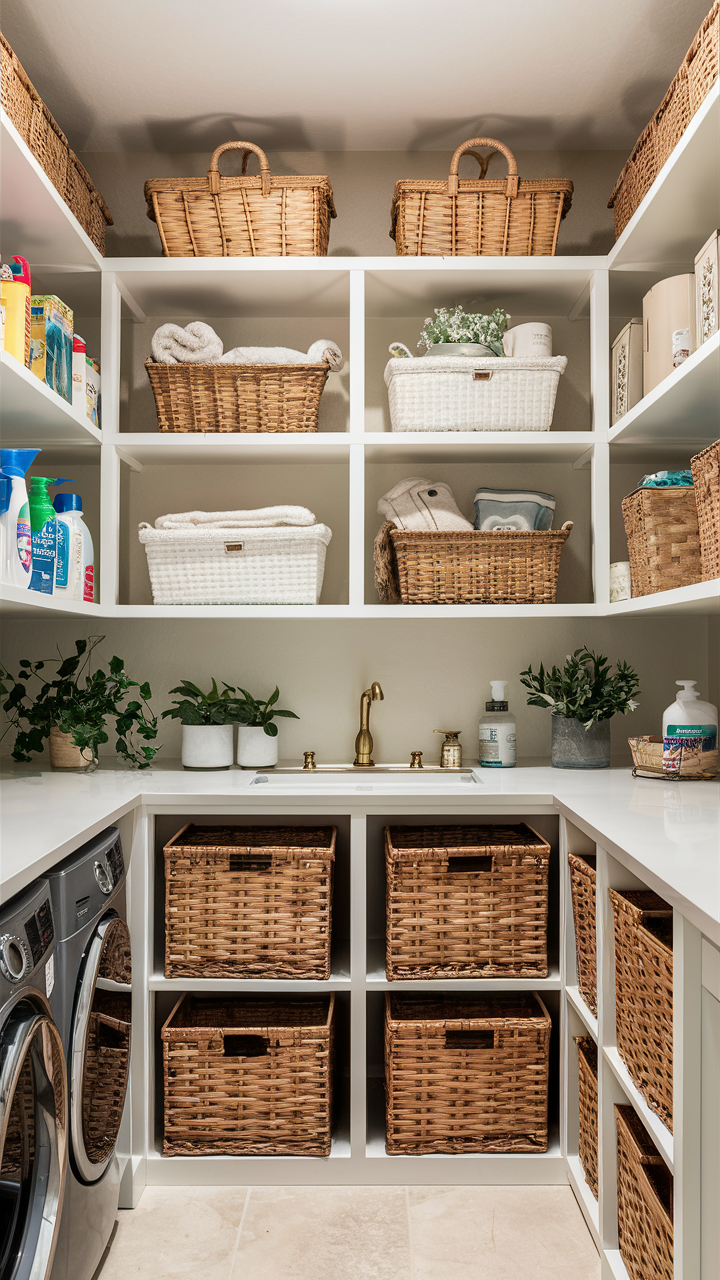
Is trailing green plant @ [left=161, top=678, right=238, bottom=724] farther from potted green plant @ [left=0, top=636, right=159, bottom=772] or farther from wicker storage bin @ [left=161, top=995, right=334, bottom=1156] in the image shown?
wicker storage bin @ [left=161, top=995, right=334, bottom=1156]

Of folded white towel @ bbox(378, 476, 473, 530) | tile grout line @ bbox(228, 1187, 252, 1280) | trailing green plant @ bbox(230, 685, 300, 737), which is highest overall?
folded white towel @ bbox(378, 476, 473, 530)

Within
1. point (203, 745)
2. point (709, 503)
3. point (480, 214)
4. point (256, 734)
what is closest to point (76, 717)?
point (203, 745)

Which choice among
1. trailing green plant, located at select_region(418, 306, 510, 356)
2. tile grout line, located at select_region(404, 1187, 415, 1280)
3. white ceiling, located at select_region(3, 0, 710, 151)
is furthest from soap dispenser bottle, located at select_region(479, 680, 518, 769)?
white ceiling, located at select_region(3, 0, 710, 151)

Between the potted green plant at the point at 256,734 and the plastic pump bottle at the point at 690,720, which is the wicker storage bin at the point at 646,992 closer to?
the plastic pump bottle at the point at 690,720

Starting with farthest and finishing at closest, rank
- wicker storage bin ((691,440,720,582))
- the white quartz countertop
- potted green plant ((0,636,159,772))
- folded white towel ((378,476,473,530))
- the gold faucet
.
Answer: the gold faucet → folded white towel ((378,476,473,530)) → potted green plant ((0,636,159,772)) → wicker storage bin ((691,440,720,582)) → the white quartz countertop

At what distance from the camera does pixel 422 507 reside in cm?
225

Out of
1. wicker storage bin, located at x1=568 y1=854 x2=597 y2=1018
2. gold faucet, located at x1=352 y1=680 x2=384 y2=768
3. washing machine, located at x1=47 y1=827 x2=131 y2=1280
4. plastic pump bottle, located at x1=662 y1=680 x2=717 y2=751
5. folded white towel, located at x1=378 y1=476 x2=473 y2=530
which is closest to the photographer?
washing machine, located at x1=47 y1=827 x2=131 y2=1280

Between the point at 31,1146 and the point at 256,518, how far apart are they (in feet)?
4.59

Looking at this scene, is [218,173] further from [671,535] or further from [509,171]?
[671,535]

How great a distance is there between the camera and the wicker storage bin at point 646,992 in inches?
47.6

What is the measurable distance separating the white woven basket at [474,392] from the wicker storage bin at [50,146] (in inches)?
33.1

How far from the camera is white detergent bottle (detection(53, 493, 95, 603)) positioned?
6.48 ft

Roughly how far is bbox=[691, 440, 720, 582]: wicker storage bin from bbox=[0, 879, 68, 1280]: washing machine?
1.26 meters

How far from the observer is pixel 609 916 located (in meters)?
1.52
